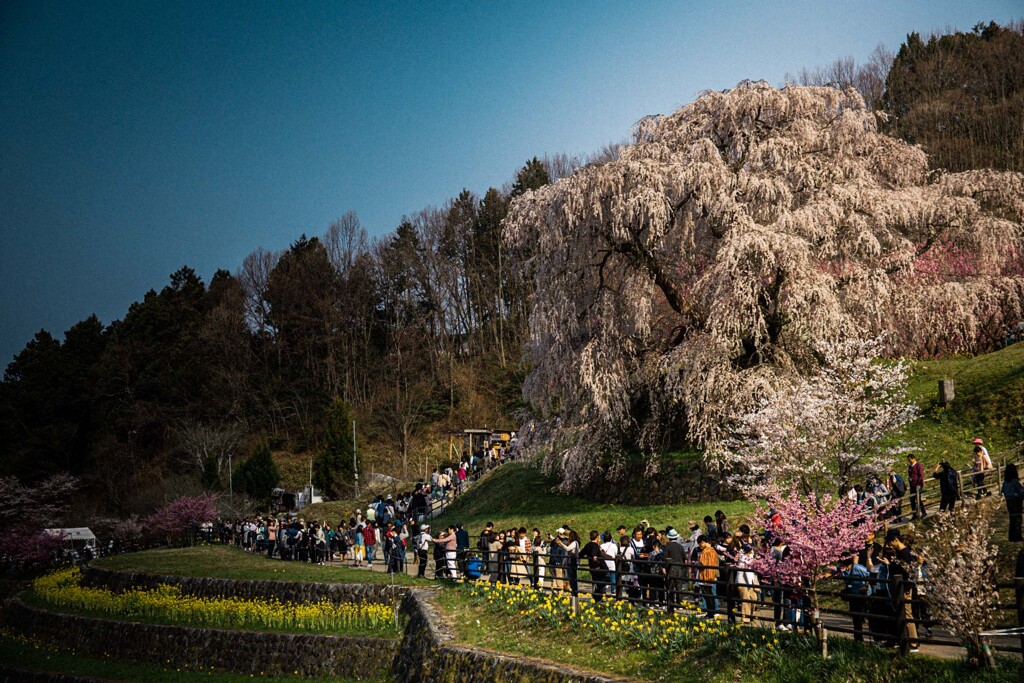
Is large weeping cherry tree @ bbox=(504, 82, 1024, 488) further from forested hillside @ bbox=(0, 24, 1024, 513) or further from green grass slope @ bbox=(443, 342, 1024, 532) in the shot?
forested hillside @ bbox=(0, 24, 1024, 513)

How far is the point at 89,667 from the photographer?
26844 millimetres

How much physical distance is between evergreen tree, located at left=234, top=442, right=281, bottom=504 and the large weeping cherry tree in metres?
33.8

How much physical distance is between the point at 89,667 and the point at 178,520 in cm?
2124

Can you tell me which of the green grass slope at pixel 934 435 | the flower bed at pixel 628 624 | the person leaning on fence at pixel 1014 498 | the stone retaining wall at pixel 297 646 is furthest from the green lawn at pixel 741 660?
the green grass slope at pixel 934 435

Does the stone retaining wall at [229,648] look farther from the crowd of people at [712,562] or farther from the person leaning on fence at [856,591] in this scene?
the person leaning on fence at [856,591]

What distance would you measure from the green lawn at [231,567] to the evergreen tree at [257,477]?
17334 mm

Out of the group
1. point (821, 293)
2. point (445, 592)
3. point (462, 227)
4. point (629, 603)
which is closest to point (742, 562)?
point (629, 603)

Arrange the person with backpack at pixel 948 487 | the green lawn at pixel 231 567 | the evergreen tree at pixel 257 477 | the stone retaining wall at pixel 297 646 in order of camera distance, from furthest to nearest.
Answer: the evergreen tree at pixel 257 477 → the green lawn at pixel 231 567 → the person with backpack at pixel 948 487 → the stone retaining wall at pixel 297 646

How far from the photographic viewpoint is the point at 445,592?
74.9 feet

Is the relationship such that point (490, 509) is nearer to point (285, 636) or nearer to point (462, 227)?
point (285, 636)

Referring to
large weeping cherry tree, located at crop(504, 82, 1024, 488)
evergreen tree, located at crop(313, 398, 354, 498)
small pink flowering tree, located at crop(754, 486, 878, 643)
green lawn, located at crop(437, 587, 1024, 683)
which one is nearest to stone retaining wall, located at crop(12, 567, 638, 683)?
green lawn, located at crop(437, 587, 1024, 683)

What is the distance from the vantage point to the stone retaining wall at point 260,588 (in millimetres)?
24844

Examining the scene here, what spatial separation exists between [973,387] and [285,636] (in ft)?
71.3

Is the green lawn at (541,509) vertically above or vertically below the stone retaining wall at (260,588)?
above
